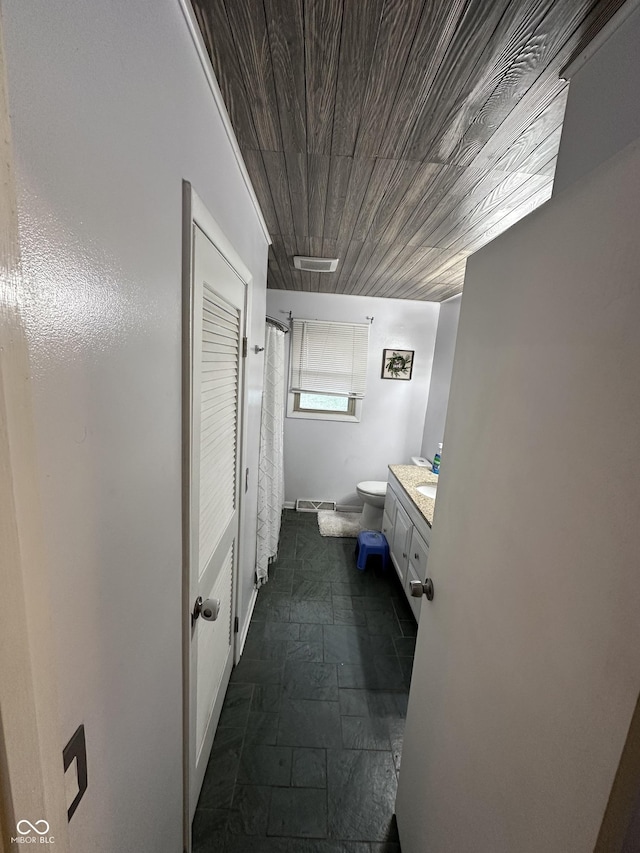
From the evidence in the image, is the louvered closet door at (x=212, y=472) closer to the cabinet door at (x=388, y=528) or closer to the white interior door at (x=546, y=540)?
the white interior door at (x=546, y=540)

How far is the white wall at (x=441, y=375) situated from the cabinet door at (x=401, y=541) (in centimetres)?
93

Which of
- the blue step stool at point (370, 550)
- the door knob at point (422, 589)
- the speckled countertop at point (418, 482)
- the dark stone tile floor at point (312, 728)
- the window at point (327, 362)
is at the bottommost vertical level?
the dark stone tile floor at point (312, 728)

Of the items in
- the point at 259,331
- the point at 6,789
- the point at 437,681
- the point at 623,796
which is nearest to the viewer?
the point at 6,789

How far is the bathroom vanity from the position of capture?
2047 mm

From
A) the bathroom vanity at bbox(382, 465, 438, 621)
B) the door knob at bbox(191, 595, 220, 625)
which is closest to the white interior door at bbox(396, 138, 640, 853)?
the door knob at bbox(191, 595, 220, 625)

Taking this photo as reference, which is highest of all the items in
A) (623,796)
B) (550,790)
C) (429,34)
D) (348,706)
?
(429,34)

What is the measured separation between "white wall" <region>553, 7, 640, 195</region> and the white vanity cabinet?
1.65 m

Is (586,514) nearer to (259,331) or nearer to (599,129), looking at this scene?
(599,129)

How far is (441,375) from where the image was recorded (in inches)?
129

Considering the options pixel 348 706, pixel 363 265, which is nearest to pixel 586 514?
pixel 348 706

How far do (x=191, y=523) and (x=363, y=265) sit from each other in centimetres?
218

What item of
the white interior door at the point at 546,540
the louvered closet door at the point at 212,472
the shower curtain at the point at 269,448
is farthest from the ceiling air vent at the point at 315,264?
the white interior door at the point at 546,540

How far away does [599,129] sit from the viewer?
712 millimetres

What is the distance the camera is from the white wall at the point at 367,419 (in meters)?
3.52
